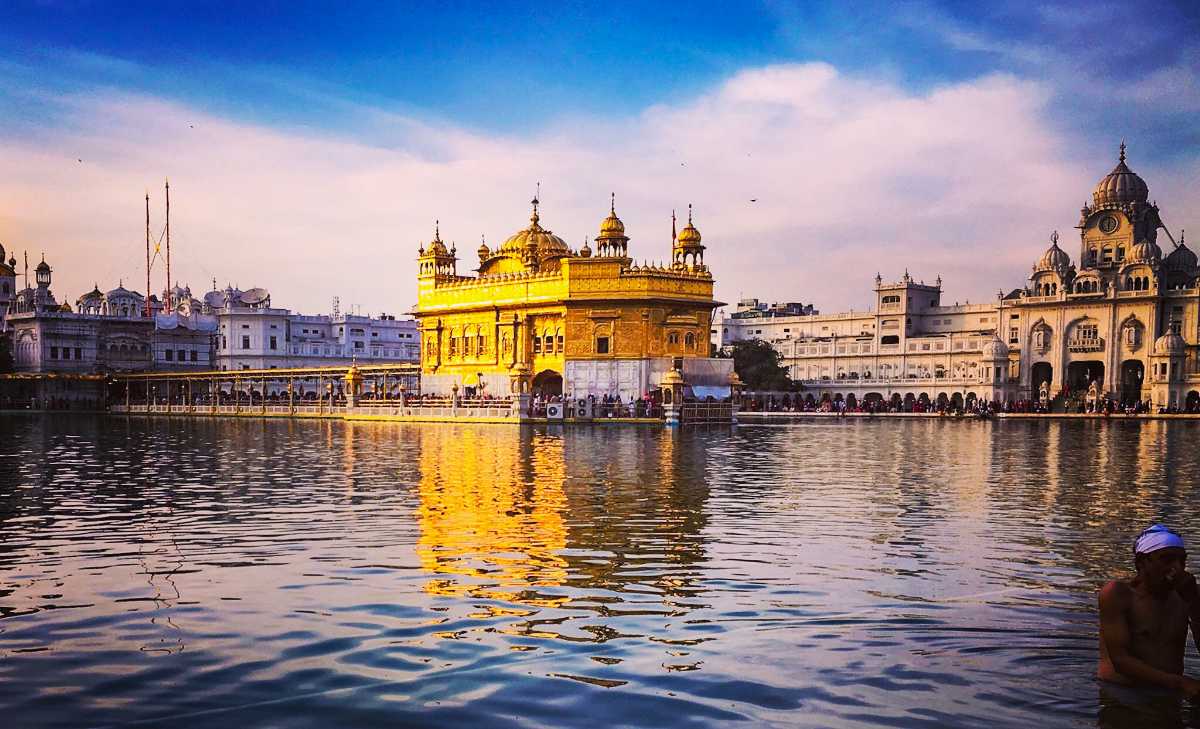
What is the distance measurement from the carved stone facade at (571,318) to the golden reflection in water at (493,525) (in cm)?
2857

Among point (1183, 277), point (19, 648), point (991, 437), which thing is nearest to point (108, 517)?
point (19, 648)

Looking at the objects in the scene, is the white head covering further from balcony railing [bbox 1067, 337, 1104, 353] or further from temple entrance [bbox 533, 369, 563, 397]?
balcony railing [bbox 1067, 337, 1104, 353]

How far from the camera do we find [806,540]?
12.0 meters

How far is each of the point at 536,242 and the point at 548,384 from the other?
30.7 feet

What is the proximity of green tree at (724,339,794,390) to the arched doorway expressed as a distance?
1975cm

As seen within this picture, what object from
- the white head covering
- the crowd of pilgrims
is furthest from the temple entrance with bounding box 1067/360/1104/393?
the white head covering

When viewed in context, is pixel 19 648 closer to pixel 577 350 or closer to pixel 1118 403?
pixel 577 350

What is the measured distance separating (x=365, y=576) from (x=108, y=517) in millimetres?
5779

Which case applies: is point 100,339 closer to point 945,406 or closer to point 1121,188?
point 945,406

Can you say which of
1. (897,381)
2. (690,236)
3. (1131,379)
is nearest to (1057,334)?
(1131,379)

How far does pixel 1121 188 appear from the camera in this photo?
8675 cm

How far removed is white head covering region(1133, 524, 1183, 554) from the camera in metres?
5.54

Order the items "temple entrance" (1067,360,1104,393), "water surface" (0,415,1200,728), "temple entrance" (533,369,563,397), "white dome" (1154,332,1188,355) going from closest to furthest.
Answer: "water surface" (0,415,1200,728) → "temple entrance" (533,369,563,397) → "white dome" (1154,332,1188,355) → "temple entrance" (1067,360,1104,393)

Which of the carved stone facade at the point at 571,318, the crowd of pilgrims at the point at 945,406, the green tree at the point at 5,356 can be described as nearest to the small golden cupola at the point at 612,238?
the carved stone facade at the point at 571,318
